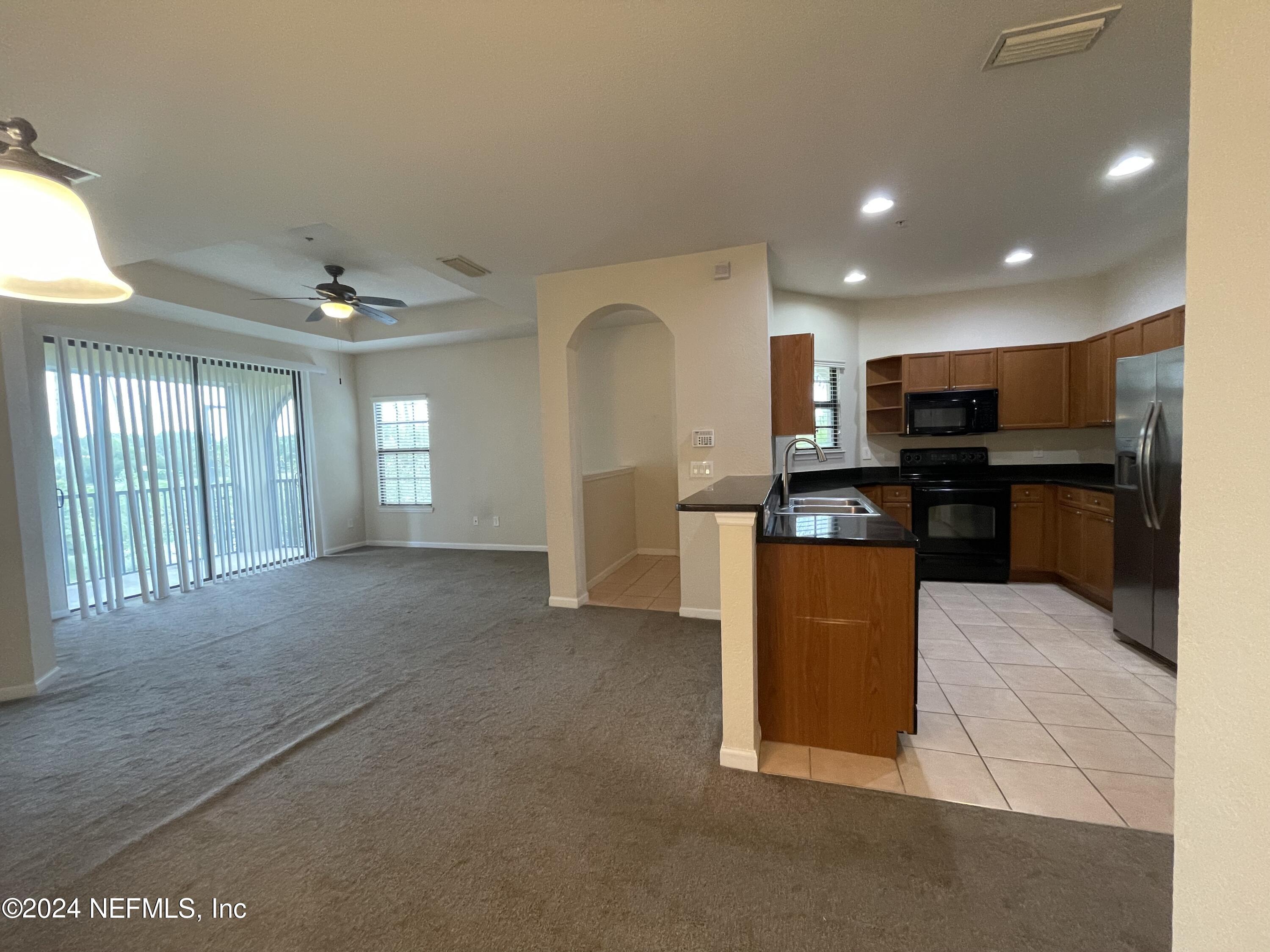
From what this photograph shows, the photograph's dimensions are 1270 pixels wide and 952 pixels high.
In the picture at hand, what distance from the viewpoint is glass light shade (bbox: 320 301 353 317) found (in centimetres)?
431

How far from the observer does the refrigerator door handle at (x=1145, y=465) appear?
9.07 feet

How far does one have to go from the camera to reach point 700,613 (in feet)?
12.1

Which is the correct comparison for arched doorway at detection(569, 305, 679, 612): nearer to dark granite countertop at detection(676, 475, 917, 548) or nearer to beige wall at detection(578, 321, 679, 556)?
beige wall at detection(578, 321, 679, 556)

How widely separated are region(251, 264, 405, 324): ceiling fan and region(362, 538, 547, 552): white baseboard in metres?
3.04

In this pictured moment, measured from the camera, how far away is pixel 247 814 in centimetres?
180

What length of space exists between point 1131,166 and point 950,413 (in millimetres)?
2382

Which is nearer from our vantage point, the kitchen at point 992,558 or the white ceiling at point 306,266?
the kitchen at point 992,558

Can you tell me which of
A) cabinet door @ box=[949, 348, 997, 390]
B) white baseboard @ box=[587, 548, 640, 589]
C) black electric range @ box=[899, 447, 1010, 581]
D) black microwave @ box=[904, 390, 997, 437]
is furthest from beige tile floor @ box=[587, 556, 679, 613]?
cabinet door @ box=[949, 348, 997, 390]

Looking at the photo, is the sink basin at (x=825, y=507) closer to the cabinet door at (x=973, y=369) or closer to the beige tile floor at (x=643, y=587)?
the beige tile floor at (x=643, y=587)

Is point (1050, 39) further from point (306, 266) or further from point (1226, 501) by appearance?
point (306, 266)

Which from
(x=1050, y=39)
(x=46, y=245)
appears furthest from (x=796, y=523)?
(x=46, y=245)

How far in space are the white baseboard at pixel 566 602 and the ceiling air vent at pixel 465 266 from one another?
260 cm

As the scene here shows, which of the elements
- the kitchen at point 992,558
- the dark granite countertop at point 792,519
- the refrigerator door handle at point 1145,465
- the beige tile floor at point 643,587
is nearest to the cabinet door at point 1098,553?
the kitchen at point 992,558

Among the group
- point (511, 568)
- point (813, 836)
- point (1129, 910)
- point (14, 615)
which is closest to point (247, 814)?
point (813, 836)
